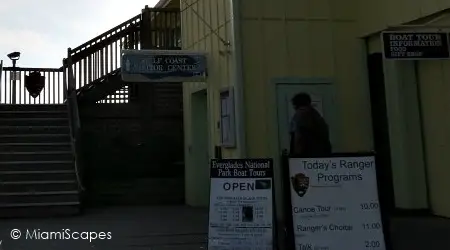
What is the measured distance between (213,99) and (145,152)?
149 inches

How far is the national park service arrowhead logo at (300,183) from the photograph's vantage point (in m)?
6.07

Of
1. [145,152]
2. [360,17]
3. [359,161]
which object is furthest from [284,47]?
[145,152]

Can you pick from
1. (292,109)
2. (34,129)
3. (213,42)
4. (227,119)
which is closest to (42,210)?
(34,129)

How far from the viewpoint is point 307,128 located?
9586 millimetres

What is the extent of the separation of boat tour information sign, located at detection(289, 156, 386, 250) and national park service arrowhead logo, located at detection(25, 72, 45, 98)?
11.8m

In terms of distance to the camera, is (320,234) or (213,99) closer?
(320,234)

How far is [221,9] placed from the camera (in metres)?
10.2

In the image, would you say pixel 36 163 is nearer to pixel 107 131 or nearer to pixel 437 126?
pixel 107 131

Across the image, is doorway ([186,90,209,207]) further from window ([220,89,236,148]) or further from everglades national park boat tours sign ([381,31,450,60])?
everglades national park boat tours sign ([381,31,450,60])

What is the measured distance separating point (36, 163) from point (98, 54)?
13.4ft

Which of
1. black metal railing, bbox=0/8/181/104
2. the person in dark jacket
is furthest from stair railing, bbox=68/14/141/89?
the person in dark jacket

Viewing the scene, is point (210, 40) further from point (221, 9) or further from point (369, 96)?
→ point (369, 96)

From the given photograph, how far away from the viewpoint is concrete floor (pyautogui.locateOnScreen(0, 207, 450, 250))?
725cm

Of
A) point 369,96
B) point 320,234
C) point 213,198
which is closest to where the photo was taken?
point 320,234
